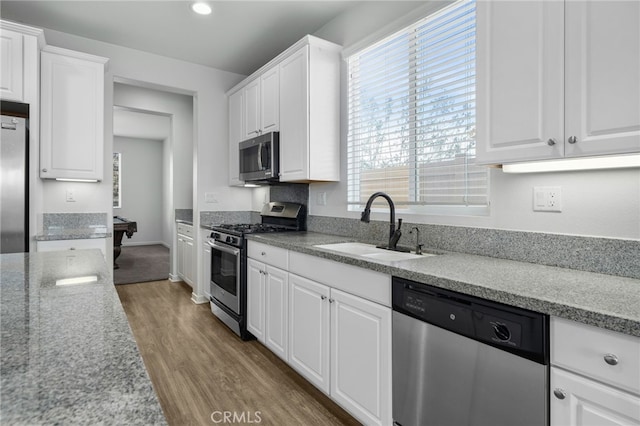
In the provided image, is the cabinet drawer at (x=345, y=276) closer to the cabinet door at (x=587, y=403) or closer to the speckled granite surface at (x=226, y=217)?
the cabinet door at (x=587, y=403)

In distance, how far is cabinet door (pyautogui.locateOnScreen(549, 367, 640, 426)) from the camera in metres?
0.90

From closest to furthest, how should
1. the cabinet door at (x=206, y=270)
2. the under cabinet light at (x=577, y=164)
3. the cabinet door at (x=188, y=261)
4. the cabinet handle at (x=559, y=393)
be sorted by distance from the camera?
the cabinet handle at (x=559, y=393), the under cabinet light at (x=577, y=164), the cabinet door at (x=206, y=270), the cabinet door at (x=188, y=261)

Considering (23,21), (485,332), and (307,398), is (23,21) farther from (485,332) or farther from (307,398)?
(485,332)

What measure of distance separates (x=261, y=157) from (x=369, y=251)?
151cm

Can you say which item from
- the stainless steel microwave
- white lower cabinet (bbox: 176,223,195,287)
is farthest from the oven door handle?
white lower cabinet (bbox: 176,223,195,287)

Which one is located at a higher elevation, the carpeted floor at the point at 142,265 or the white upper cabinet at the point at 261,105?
the white upper cabinet at the point at 261,105

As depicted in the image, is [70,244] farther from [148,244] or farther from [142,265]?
[148,244]

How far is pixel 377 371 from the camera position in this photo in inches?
64.5

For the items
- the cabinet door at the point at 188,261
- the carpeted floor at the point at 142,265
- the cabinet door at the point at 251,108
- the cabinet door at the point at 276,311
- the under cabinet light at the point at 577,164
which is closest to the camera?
the under cabinet light at the point at 577,164

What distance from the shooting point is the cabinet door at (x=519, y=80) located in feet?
4.35

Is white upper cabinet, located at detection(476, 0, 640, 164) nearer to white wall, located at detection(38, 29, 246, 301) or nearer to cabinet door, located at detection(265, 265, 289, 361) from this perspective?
cabinet door, located at detection(265, 265, 289, 361)

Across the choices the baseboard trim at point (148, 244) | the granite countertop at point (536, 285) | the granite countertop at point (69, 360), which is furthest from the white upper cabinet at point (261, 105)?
the baseboard trim at point (148, 244)

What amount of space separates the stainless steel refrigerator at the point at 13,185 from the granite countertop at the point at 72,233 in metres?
0.18

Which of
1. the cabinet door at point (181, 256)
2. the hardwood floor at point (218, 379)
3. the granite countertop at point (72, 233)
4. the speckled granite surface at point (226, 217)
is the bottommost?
the hardwood floor at point (218, 379)
